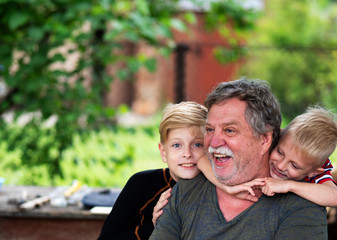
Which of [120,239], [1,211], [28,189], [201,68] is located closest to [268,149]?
[120,239]

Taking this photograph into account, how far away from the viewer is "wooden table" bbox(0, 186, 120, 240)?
9.79ft

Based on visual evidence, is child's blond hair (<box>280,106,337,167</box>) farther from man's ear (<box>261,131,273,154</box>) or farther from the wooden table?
the wooden table

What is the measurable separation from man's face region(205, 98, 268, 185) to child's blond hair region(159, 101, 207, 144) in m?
0.20

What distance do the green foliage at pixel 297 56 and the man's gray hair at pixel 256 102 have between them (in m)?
6.44

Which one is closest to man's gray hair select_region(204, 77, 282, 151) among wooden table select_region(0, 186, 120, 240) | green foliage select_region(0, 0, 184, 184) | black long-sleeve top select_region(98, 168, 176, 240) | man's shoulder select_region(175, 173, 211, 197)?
man's shoulder select_region(175, 173, 211, 197)

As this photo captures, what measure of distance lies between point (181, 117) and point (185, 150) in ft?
0.50

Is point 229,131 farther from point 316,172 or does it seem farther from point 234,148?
point 316,172

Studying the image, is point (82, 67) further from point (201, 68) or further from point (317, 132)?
point (201, 68)

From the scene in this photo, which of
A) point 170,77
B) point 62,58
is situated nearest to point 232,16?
point 62,58

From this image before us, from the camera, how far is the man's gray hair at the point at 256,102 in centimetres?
199

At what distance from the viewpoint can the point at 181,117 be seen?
2205 millimetres

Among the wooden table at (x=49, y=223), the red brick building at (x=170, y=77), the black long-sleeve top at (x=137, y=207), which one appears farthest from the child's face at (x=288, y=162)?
the red brick building at (x=170, y=77)

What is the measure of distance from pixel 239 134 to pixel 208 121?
0.52 ft

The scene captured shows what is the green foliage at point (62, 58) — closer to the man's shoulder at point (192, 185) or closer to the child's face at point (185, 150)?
the child's face at point (185, 150)
